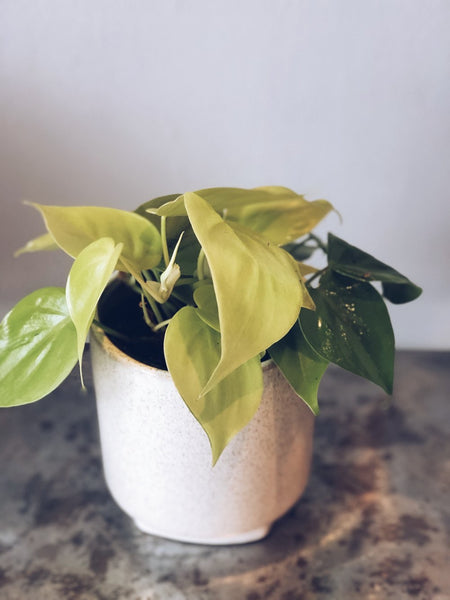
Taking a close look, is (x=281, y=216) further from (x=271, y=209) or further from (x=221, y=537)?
(x=221, y=537)

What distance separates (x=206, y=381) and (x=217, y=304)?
6 cm

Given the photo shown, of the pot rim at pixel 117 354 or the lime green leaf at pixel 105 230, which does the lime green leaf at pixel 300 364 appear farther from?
the lime green leaf at pixel 105 230

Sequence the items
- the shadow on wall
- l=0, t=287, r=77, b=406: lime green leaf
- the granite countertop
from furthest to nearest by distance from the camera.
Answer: the shadow on wall, the granite countertop, l=0, t=287, r=77, b=406: lime green leaf

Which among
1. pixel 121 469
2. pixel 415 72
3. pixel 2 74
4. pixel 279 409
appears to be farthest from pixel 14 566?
pixel 415 72

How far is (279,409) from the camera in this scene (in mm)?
525

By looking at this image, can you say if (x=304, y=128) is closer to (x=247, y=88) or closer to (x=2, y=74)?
(x=247, y=88)

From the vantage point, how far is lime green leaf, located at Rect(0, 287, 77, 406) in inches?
18.5

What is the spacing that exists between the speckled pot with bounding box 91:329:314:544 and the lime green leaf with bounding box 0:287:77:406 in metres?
0.04

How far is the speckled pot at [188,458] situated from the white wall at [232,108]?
31 cm

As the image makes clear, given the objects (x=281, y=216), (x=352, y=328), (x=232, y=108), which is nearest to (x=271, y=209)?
(x=281, y=216)

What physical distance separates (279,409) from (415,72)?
1.36 ft

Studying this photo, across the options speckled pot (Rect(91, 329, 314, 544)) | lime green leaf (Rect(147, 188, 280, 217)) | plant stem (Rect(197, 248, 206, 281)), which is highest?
lime green leaf (Rect(147, 188, 280, 217))

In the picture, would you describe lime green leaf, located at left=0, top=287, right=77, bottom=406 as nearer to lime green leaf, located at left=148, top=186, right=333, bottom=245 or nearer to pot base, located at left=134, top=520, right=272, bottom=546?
lime green leaf, located at left=148, top=186, right=333, bottom=245

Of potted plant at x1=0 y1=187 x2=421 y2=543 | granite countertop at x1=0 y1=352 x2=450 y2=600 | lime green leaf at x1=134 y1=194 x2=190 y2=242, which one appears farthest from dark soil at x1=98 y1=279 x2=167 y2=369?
granite countertop at x1=0 y1=352 x2=450 y2=600
